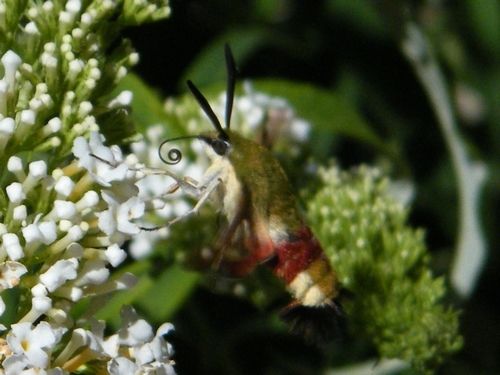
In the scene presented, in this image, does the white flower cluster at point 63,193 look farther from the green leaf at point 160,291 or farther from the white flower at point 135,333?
the green leaf at point 160,291

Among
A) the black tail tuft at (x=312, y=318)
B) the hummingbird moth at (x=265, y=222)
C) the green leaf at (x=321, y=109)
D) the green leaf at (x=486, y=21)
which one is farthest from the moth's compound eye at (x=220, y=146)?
the green leaf at (x=486, y=21)

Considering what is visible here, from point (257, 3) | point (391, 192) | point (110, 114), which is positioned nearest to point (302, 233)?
point (110, 114)

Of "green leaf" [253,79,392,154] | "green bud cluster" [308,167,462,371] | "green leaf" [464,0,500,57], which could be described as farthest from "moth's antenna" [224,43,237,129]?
"green leaf" [464,0,500,57]

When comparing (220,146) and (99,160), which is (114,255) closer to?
(99,160)

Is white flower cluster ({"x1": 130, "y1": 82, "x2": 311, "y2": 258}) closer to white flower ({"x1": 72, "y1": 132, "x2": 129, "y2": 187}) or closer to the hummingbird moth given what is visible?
the hummingbird moth

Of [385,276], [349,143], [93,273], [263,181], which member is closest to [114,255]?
[93,273]

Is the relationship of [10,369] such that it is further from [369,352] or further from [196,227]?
[369,352]
